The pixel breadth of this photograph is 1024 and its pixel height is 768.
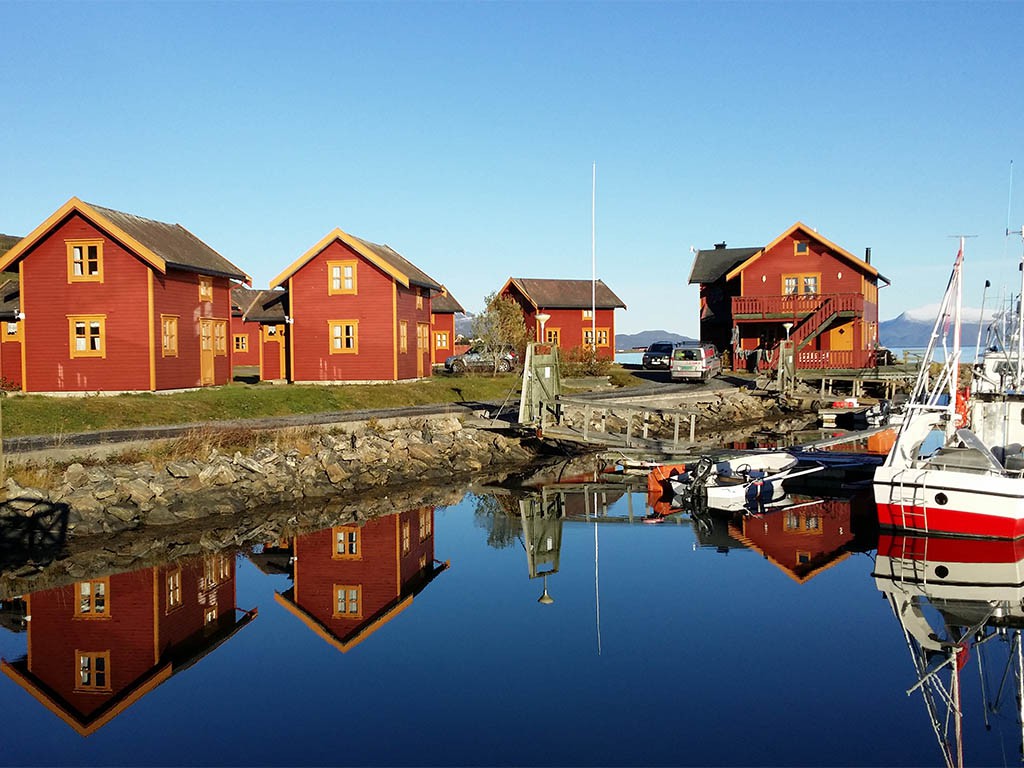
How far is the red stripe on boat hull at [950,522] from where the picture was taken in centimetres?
2058

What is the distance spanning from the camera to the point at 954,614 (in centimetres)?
1695

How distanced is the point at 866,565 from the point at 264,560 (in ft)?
40.6

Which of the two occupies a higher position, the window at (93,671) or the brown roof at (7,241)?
the brown roof at (7,241)

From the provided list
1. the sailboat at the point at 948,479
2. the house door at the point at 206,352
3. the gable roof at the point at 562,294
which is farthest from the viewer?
the gable roof at the point at 562,294

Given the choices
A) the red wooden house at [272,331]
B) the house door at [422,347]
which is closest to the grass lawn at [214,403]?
the house door at [422,347]

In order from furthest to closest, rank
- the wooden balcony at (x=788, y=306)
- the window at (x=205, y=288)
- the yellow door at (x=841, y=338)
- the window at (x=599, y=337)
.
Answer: the window at (x=599, y=337)
the yellow door at (x=841, y=338)
the wooden balcony at (x=788, y=306)
the window at (x=205, y=288)

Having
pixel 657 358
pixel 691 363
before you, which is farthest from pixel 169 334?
pixel 657 358

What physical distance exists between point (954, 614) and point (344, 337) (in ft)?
101

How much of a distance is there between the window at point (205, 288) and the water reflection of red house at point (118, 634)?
2214 centimetres

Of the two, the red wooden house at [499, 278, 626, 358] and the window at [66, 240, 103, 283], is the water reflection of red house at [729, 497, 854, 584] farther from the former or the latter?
the red wooden house at [499, 278, 626, 358]

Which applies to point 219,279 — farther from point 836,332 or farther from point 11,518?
point 836,332

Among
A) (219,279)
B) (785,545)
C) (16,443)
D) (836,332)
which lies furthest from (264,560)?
(836,332)

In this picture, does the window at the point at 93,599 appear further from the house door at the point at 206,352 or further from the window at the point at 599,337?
the window at the point at 599,337

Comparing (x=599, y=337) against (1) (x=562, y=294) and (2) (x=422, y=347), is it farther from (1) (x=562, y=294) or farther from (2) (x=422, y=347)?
(2) (x=422, y=347)
